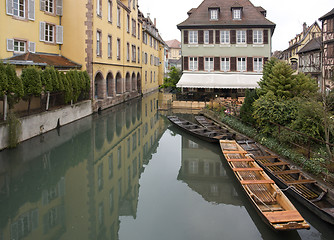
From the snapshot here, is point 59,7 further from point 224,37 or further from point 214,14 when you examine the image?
point 224,37

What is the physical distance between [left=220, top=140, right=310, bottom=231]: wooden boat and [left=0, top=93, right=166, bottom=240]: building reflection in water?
3.05 metres

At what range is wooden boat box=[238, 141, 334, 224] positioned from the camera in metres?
7.35

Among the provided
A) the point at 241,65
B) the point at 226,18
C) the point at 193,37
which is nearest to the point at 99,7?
the point at 193,37

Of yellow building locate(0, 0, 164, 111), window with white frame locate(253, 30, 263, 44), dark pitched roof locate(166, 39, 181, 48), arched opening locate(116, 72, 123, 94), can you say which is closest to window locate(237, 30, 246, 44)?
window with white frame locate(253, 30, 263, 44)

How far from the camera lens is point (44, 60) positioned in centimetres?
1953

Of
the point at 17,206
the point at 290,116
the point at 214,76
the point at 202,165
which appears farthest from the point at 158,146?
the point at 214,76

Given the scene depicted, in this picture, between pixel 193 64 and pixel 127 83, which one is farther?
pixel 127 83

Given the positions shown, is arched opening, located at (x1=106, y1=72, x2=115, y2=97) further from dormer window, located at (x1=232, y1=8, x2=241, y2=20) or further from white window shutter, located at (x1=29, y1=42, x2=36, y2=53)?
dormer window, located at (x1=232, y1=8, x2=241, y2=20)

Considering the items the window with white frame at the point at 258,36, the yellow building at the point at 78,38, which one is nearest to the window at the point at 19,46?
the yellow building at the point at 78,38

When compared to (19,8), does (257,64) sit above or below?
below

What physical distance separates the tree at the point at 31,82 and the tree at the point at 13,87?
79cm

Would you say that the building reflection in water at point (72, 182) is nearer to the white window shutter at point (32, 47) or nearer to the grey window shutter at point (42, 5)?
the white window shutter at point (32, 47)

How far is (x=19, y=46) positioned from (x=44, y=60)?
1.73 meters

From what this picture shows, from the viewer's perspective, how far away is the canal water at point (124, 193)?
719 centimetres
